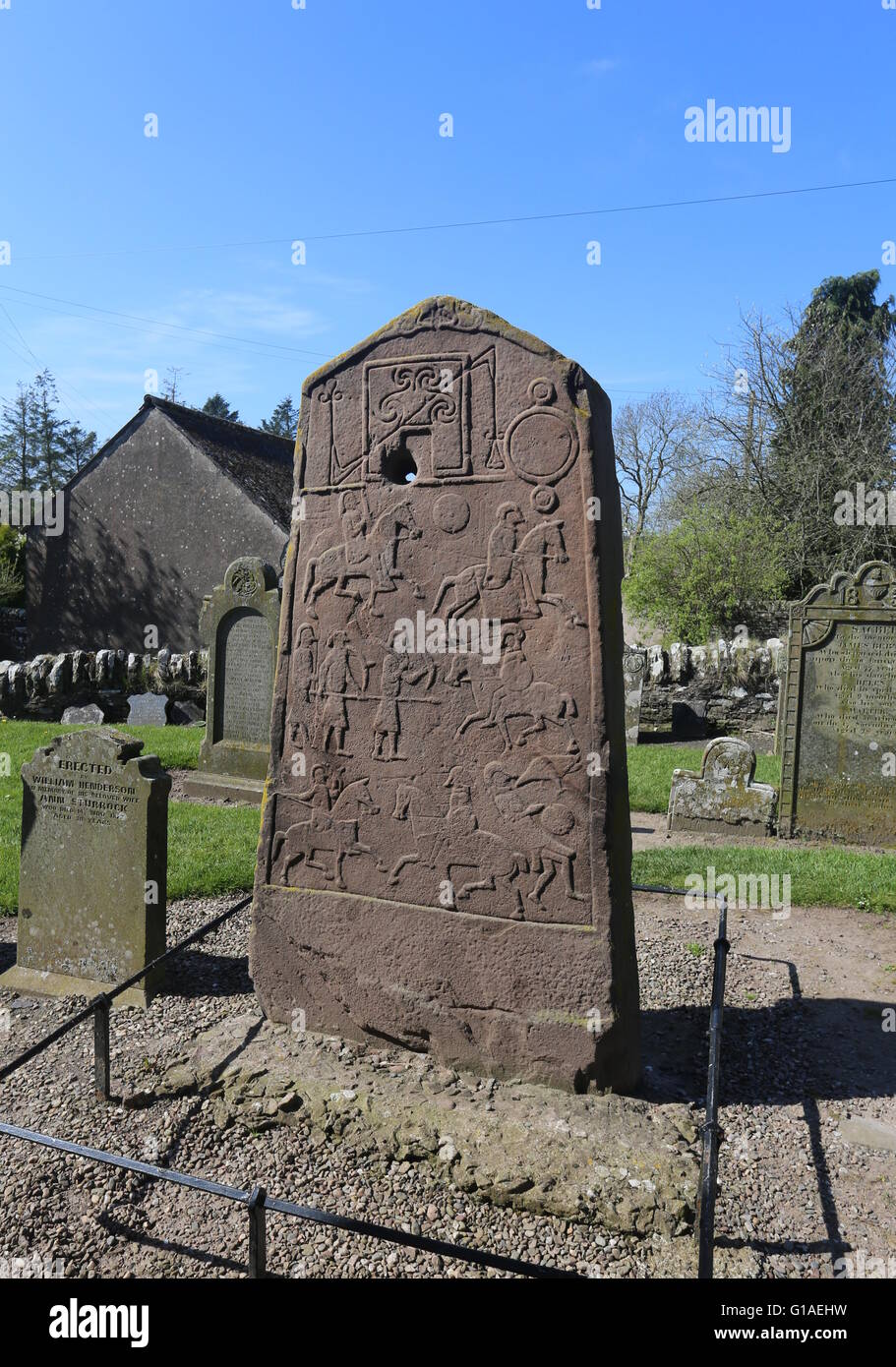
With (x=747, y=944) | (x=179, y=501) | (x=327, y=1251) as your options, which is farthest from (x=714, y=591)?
(x=327, y=1251)

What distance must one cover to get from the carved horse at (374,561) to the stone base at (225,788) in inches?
240

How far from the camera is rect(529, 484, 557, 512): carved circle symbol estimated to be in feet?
11.8

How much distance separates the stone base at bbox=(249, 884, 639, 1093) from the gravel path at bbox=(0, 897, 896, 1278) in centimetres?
50

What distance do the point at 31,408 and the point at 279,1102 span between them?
39721 millimetres

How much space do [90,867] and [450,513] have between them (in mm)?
3081

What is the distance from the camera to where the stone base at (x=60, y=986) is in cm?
490

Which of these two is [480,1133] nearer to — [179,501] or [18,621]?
[179,501]

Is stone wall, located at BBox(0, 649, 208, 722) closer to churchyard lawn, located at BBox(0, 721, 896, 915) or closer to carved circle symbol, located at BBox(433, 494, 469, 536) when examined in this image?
churchyard lawn, located at BBox(0, 721, 896, 915)

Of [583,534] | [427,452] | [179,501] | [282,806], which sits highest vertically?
[179,501]

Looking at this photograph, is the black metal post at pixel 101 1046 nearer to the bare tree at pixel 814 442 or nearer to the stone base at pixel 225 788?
the stone base at pixel 225 788

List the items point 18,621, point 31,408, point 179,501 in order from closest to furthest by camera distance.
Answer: point 179,501, point 18,621, point 31,408

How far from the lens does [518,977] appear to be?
3725 mm
